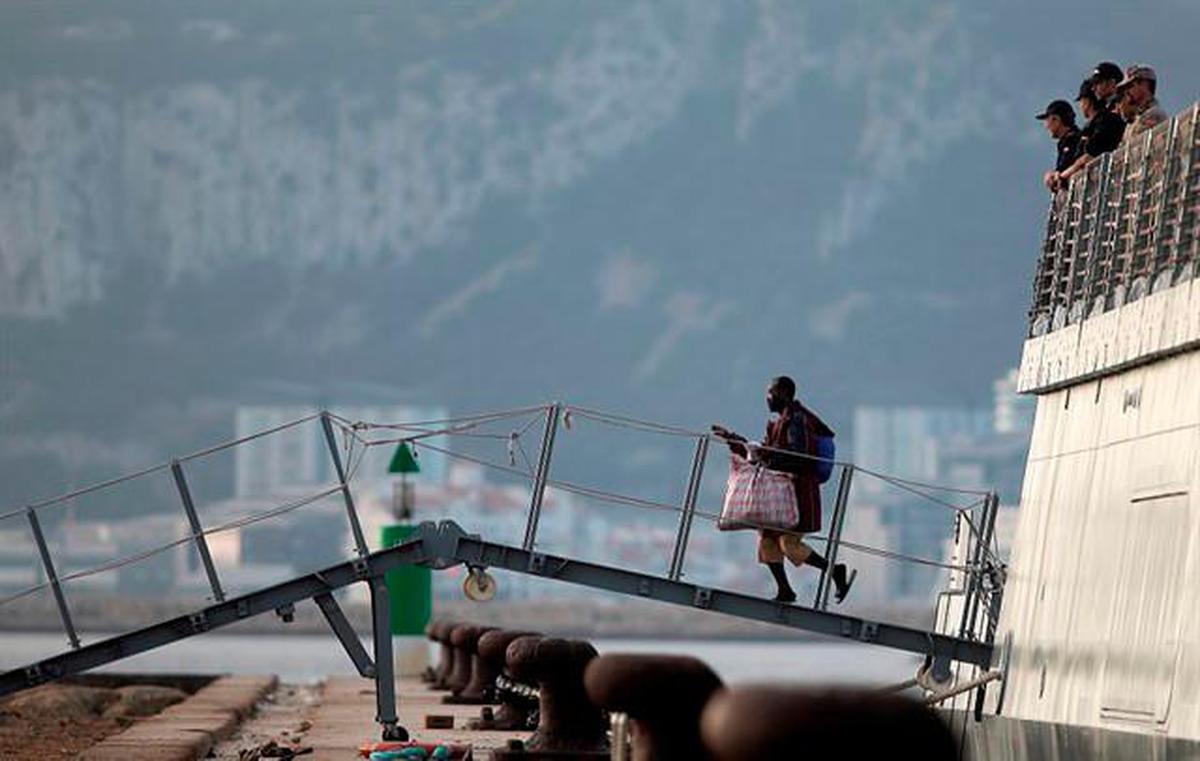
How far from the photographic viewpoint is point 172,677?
5641 centimetres

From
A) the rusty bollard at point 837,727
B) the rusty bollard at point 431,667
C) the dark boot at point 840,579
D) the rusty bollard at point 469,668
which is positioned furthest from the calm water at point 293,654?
the rusty bollard at point 837,727

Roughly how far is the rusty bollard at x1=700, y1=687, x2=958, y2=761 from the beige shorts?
16.9 metres

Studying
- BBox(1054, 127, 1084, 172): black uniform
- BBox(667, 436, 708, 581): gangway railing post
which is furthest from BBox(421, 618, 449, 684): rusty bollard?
BBox(1054, 127, 1084, 172): black uniform

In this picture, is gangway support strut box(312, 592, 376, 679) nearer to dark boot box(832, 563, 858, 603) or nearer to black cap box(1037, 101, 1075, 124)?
dark boot box(832, 563, 858, 603)

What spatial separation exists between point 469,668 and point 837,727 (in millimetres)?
32523

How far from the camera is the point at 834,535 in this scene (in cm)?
2489

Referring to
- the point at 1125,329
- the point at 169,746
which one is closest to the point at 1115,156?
the point at 1125,329

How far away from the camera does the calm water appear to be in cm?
8694

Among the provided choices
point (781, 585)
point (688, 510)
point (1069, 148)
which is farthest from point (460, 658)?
point (1069, 148)

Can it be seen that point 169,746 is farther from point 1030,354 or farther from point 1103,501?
point 1103,501

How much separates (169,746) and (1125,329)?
11926 mm

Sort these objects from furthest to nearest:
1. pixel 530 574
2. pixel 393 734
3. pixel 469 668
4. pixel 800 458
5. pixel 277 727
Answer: pixel 469 668 < pixel 277 727 < pixel 393 734 < pixel 530 574 < pixel 800 458

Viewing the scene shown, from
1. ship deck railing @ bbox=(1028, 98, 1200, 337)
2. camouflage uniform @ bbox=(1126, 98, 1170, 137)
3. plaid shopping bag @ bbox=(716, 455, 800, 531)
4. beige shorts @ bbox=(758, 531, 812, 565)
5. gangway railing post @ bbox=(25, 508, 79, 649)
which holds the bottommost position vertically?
gangway railing post @ bbox=(25, 508, 79, 649)

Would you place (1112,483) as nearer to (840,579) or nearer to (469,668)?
(840,579)
